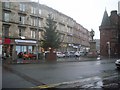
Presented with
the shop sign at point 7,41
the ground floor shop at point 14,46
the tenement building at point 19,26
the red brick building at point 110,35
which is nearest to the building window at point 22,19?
the tenement building at point 19,26

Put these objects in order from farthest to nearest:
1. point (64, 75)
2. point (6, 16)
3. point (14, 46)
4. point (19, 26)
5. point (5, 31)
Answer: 1. point (19, 26)
2. point (14, 46)
3. point (6, 16)
4. point (5, 31)
5. point (64, 75)

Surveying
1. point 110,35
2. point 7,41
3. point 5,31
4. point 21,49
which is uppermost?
point 110,35

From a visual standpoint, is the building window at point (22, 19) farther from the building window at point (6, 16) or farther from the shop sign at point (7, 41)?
the shop sign at point (7, 41)

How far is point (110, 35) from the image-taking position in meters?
59.2

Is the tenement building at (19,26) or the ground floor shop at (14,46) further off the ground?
the tenement building at (19,26)

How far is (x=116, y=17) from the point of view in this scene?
61.3 metres

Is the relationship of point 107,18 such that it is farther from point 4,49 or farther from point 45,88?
point 45,88

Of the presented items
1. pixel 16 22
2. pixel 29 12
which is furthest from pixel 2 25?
pixel 29 12

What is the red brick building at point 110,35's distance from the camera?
2312 inches

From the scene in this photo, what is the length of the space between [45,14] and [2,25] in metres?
16.4

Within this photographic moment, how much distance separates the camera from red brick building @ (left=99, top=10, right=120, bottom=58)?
5872 cm

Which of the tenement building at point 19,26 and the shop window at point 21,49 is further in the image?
the shop window at point 21,49

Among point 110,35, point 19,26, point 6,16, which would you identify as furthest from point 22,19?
point 110,35

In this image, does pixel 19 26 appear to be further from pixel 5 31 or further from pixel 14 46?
pixel 14 46
